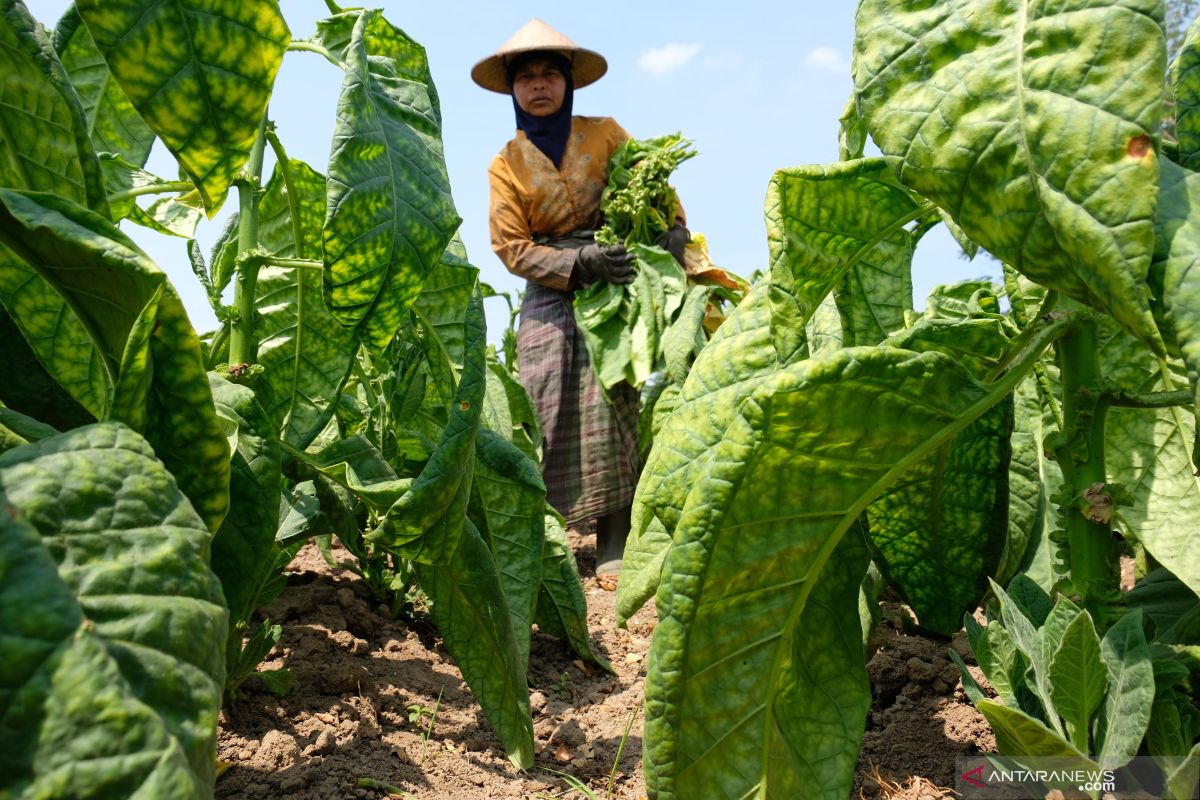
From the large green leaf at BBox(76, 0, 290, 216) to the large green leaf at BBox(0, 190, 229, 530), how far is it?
0.84 ft

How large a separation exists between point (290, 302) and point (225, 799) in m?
0.79

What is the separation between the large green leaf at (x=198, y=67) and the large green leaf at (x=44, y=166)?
9 centimetres

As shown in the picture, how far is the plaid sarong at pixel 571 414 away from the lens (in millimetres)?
4066

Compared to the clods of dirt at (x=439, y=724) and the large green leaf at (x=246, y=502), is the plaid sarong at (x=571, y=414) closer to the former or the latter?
the clods of dirt at (x=439, y=724)

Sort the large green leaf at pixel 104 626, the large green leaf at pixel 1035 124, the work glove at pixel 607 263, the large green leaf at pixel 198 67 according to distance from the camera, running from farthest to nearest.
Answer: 1. the work glove at pixel 607 263
2. the large green leaf at pixel 198 67
3. the large green leaf at pixel 1035 124
4. the large green leaf at pixel 104 626

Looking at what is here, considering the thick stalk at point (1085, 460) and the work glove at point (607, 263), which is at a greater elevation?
the work glove at point (607, 263)

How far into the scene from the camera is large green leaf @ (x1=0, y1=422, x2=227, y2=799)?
0.53m

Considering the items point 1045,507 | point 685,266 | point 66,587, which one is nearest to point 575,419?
point 685,266

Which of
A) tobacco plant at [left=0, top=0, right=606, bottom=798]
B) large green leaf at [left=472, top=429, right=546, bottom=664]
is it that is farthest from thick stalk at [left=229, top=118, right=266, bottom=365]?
large green leaf at [left=472, top=429, right=546, bottom=664]

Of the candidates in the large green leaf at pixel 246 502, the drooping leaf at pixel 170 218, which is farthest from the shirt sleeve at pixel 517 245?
the large green leaf at pixel 246 502

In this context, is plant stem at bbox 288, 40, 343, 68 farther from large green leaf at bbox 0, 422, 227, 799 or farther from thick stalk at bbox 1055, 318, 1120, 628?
thick stalk at bbox 1055, 318, 1120, 628

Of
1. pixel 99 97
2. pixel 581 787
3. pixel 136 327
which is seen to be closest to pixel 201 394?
pixel 136 327

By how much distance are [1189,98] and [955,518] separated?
1.69 ft

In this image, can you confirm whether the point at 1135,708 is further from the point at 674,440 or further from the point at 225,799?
the point at 225,799
